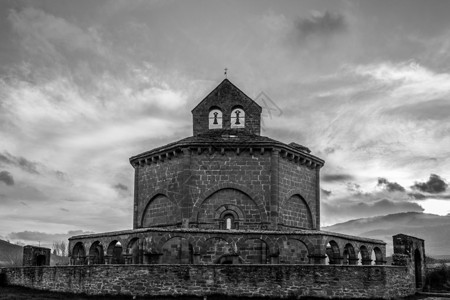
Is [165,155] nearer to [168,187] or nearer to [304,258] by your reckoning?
[168,187]

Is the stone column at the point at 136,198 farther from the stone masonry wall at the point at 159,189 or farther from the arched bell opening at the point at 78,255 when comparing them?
the arched bell opening at the point at 78,255

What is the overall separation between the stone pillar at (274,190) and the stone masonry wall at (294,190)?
0.47 meters

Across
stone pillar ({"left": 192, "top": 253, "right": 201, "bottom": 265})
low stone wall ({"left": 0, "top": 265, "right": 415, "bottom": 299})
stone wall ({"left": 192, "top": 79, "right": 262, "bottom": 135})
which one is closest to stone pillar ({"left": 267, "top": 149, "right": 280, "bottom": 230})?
stone wall ({"left": 192, "top": 79, "right": 262, "bottom": 135})

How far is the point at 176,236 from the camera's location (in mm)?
24672

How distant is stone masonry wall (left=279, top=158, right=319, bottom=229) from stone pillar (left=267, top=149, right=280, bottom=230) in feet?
1.54

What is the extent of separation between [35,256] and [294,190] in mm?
16113

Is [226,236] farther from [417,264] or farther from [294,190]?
[417,264]

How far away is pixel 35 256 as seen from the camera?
33250 millimetres

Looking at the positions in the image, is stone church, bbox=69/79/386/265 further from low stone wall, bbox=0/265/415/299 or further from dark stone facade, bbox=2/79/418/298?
low stone wall, bbox=0/265/415/299

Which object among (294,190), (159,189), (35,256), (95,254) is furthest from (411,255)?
(35,256)

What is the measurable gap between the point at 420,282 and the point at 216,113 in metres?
14.5

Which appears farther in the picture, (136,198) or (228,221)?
(136,198)

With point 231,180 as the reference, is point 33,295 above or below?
below

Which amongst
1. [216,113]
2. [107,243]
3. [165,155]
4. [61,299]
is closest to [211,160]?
[165,155]
